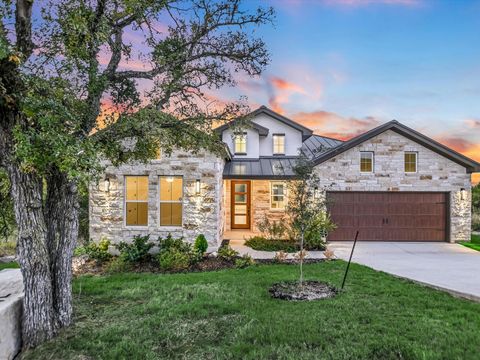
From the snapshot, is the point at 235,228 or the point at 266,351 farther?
the point at 235,228

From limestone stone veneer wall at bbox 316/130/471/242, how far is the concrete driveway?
2641 mm

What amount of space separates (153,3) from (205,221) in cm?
781

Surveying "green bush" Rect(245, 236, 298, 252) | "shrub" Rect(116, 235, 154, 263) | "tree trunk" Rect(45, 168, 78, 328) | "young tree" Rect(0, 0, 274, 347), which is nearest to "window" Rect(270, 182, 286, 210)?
"green bush" Rect(245, 236, 298, 252)

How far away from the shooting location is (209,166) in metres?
12.0

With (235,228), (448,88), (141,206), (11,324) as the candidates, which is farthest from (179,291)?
(448,88)

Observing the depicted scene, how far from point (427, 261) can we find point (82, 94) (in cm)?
1145

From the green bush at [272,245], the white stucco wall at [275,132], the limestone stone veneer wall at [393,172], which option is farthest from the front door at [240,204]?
the limestone stone veneer wall at [393,172]

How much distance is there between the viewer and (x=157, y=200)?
11.9 meters

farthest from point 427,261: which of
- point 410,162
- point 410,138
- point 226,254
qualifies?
point 226,254

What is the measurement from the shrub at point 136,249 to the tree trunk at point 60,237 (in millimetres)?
5037

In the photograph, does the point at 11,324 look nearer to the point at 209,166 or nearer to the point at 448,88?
the point at 209,166

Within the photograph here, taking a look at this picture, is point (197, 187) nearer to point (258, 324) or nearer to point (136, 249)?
point (136, 249)

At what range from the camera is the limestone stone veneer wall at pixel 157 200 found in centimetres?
1183

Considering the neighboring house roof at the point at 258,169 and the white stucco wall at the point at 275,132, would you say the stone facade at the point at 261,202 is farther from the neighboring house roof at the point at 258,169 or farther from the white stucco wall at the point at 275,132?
the white stucco wall at the point at 275,132
